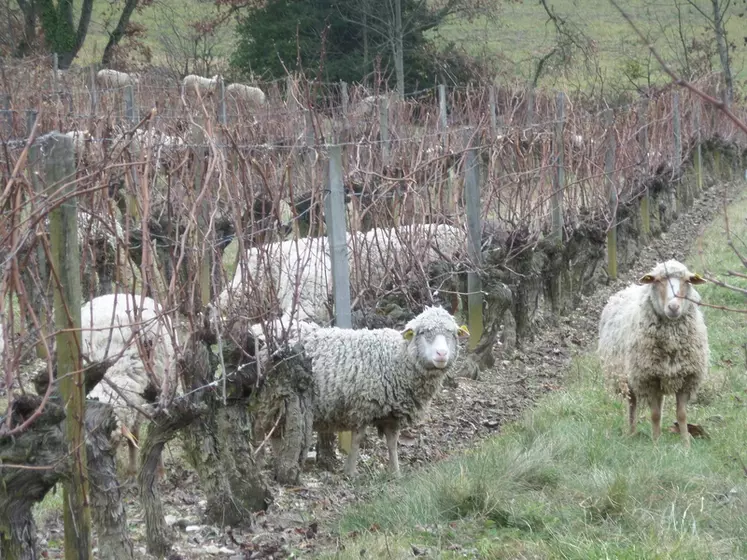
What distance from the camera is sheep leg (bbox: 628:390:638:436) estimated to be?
22.4ft

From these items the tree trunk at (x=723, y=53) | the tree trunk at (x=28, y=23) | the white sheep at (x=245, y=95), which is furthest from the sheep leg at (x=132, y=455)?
the tree trunk at (x=723, y=53)

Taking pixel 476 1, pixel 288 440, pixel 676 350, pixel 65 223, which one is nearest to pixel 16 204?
pixel 65 223

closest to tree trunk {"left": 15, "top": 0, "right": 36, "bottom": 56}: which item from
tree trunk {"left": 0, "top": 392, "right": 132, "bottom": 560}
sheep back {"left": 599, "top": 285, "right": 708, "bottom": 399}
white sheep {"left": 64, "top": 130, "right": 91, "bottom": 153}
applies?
white sheep {"left": 64, "top": 130, "right": 91, "bottom": 153}

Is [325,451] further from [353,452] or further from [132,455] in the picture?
[132,455]

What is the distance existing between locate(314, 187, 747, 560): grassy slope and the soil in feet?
0.92

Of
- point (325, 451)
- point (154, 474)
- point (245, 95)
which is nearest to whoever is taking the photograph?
point (154, 474)

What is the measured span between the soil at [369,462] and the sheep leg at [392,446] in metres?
0.08

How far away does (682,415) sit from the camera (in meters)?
6.56

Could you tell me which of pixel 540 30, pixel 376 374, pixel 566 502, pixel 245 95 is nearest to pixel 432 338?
pixel 376 374

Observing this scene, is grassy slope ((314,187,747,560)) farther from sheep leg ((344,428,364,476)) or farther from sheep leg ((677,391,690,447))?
sheep leg ((344,428,364,476))

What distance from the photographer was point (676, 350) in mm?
6535

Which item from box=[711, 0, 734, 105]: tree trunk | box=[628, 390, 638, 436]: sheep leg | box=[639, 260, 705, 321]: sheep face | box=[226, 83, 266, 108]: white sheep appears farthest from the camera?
box=[711, 0, 734, 105]: tree trunk

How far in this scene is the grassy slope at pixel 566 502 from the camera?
4438 mm

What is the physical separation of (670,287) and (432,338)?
164cm
